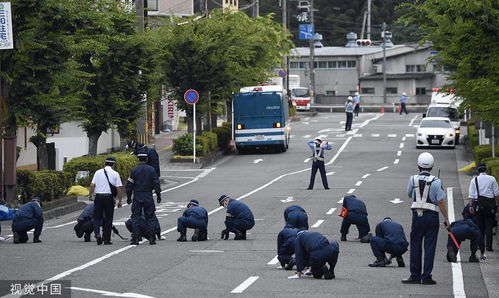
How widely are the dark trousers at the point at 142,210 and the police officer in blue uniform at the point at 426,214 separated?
21.1ft

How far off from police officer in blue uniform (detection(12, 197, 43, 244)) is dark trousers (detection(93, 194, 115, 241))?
1.35m

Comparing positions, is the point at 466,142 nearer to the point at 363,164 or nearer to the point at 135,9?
the point at 363,164

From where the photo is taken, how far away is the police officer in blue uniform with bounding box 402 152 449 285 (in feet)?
50.5

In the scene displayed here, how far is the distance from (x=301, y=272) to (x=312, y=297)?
6.47 feet

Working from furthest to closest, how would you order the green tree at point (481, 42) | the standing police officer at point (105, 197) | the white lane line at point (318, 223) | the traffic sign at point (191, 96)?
the traffic sign at point (191, 96) < the white lane line at point (318, 223) < the green tree at point (481, 42) < the standing police officer at point (105, 197)

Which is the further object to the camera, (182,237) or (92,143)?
(92,143)

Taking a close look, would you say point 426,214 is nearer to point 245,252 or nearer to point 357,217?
point 245,252

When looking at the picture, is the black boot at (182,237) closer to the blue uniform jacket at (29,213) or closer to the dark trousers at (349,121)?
the blue uniform jacket at (29,213)

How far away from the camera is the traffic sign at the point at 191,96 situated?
45.3 metres

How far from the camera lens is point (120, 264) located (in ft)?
57.5

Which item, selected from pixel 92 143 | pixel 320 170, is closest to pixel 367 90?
pixel 92 143

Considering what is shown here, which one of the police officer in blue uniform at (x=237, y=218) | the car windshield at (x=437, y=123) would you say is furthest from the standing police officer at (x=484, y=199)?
the car windshield at (x=437, y=123)

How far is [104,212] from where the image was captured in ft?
67.8

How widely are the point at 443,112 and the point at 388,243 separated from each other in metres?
40.0
